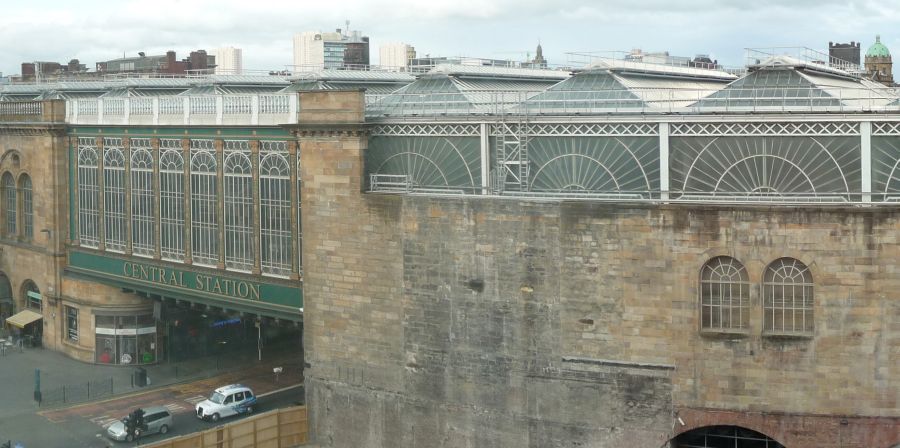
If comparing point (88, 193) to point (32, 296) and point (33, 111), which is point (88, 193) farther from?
point (32, 296)

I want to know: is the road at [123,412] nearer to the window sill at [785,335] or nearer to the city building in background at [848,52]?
the window sill at [785,335]

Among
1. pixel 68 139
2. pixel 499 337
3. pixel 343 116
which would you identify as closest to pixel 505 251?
pixel 499 337

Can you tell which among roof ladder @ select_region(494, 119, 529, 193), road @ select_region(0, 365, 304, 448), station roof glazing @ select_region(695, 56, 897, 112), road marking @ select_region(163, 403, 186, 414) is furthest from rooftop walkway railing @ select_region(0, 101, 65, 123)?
station roof glazing @ select_region(695, 56, 897, 112)

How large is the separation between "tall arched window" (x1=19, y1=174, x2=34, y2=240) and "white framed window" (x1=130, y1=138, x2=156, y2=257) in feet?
34.6

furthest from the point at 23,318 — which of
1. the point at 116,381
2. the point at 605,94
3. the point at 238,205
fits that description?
the point at 605,94

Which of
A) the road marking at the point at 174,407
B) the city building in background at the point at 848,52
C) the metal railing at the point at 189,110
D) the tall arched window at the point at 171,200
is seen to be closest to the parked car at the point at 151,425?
the road marking at the point at 174,407

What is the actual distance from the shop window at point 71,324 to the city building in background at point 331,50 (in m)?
18.8

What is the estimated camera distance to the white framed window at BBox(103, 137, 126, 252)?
5762 cm

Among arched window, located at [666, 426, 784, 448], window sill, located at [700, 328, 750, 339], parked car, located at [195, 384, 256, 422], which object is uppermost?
window sill, located at [700, 328, 750, 339]

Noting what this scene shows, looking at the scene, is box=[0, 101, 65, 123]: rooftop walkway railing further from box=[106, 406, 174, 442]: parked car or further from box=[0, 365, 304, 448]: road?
box=[106, 406, 174, 442]: parked car

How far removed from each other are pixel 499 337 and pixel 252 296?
49.1 ft

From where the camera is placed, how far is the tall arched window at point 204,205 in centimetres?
5197

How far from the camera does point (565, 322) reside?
38406 millimetres

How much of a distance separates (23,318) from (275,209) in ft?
77.3
